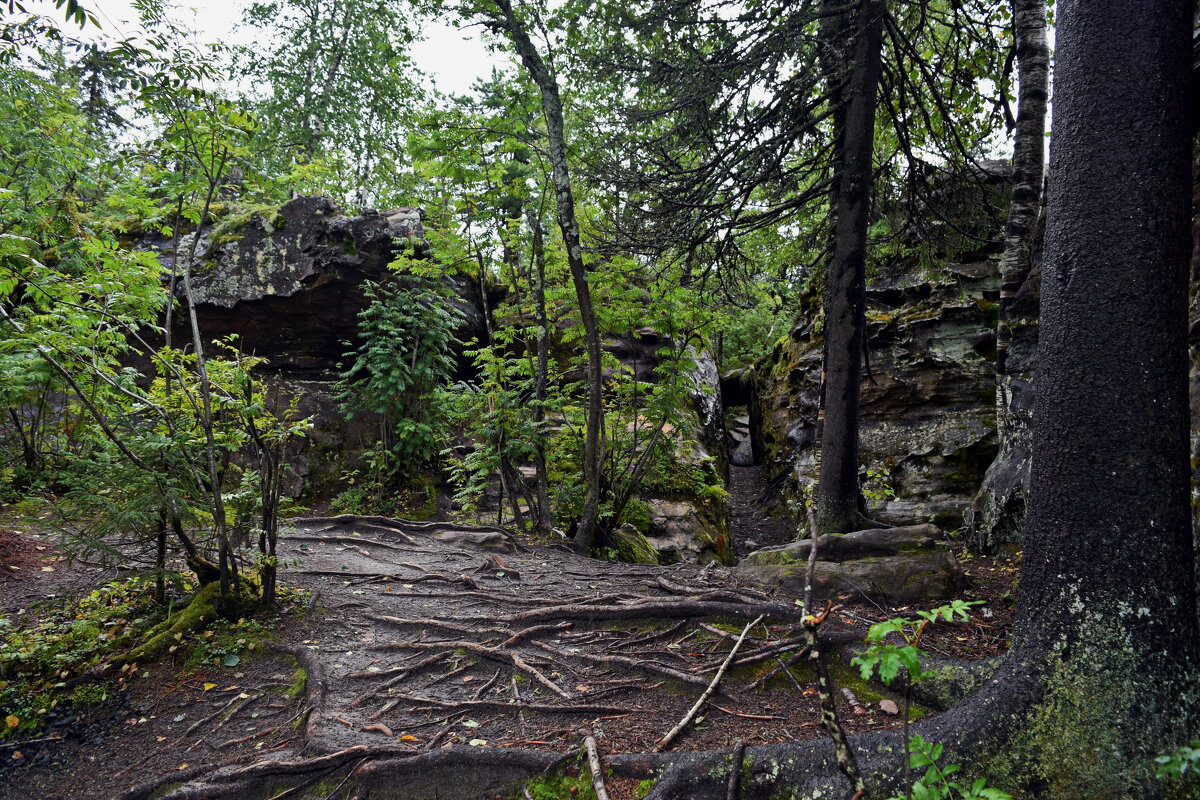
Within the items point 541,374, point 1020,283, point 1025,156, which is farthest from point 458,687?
point 1025,156

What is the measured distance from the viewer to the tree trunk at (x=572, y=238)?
741cm

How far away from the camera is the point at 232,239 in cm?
1136

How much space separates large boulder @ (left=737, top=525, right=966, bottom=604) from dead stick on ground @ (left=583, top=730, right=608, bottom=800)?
256 cm

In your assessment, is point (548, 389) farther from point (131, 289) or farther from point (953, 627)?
point (953, 627)

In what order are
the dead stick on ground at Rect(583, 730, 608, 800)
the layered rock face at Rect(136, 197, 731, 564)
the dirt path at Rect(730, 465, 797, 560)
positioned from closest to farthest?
the dead stick on ground at Rect(583, 730, 608, 800) < the dirt path at Rect(730, 465, 797, 560) < the layered rock face at Rect(136, 197, 731, 564)

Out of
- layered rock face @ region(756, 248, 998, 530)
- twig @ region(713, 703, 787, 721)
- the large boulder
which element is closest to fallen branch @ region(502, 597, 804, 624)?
the large boulder

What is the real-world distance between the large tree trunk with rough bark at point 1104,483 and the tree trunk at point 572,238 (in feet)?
17.8

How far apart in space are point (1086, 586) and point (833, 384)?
4548 mm

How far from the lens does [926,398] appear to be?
954 centimetres

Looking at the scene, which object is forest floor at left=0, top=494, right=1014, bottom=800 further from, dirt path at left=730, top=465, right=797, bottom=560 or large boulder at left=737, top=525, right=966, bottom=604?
dirt path at left=730, top=465, right=797, bottom=560

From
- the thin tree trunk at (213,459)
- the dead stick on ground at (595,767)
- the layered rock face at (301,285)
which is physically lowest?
the dead stick on ground at (595,767)

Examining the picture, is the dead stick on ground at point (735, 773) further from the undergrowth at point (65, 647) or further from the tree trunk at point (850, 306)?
the tree trunk at point (850, 306)

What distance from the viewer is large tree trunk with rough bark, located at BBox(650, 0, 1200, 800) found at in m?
2.24

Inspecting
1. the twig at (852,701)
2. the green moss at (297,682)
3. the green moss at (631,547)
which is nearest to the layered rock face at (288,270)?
the green moss at (631,547)
